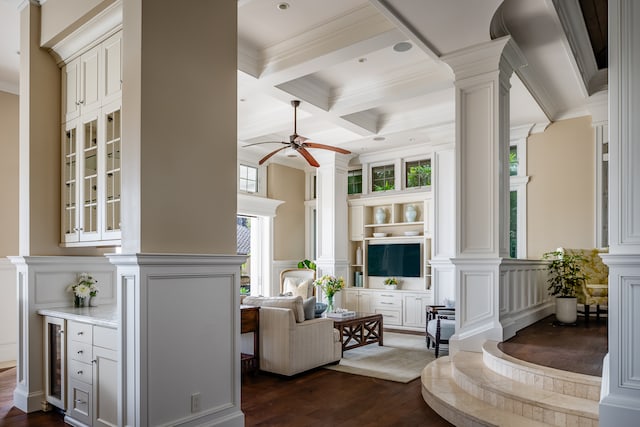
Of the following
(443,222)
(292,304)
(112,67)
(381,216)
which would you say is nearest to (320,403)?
(292,304)

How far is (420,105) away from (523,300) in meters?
3.05

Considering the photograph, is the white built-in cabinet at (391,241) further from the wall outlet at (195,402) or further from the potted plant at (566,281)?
the wall outlet at (195,402)

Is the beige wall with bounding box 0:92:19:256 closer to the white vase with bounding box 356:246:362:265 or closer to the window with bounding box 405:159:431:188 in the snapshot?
the white vase with bounding box 356:246:362:265

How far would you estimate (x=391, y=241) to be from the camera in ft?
29.5

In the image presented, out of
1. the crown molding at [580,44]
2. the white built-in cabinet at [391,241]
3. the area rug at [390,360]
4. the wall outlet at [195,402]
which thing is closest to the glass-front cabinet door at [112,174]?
the wall outlet at [195,402]

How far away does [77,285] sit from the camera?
4.18 m

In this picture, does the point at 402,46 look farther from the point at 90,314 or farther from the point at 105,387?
the point at 105,387

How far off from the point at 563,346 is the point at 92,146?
14.5ft

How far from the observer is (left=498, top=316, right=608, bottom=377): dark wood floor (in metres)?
3.65

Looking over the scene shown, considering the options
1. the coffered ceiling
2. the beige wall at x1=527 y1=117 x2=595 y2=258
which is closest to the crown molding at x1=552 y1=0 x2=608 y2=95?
the coffered ceiling

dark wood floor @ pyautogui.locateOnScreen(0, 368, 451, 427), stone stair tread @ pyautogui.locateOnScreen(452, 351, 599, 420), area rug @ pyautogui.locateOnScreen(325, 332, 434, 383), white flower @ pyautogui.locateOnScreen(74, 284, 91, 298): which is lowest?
area rug @ pyautogui.locateOnScreen(325, 332, 434, 383)

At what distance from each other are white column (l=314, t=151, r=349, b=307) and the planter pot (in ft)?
13.8

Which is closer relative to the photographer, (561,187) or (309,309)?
(309,309)

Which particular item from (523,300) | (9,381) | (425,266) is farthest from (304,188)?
(9,381)
